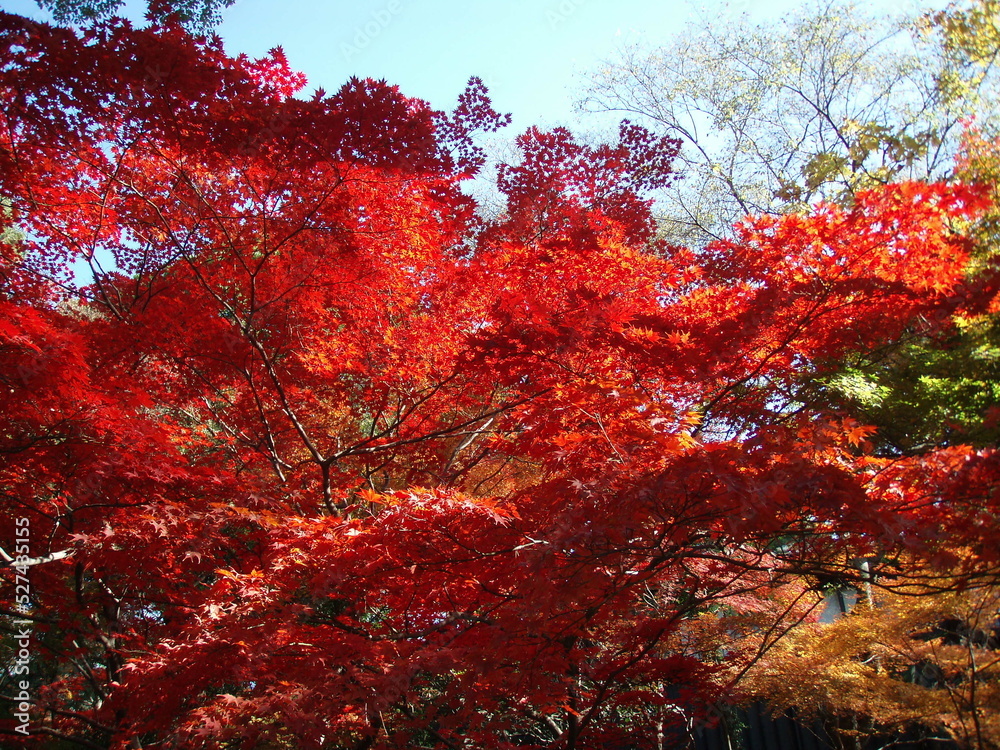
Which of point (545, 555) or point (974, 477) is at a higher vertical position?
point (974, 477)

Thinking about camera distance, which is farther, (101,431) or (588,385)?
(101,431)

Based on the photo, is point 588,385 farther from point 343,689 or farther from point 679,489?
point 343,689

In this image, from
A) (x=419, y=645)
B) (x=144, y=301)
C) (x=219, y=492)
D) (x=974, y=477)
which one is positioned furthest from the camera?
(x=144, y=301)

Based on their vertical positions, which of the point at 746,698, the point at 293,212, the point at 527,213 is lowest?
the point at 746,698

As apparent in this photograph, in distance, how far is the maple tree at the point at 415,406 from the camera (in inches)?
151

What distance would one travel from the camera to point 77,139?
238 inches

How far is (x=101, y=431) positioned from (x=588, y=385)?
149 inches

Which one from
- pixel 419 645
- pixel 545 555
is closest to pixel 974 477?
pixel 545 555

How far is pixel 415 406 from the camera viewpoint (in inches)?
278

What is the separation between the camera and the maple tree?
12.5 ft

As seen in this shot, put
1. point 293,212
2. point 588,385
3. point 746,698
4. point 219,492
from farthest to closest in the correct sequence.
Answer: point 746,698, point 293,212, point 219,492, point 588,385

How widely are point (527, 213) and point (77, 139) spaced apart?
4.39m

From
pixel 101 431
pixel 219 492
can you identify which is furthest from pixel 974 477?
pixel 101 431

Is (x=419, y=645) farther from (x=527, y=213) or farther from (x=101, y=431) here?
(x=527, y=213)
